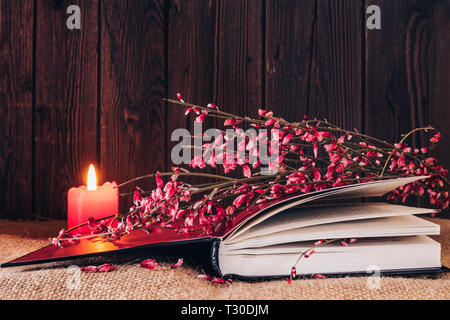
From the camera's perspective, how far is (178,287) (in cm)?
52

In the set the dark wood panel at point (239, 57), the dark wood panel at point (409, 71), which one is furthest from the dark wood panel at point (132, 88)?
the dark wood panel at point (409, 71)

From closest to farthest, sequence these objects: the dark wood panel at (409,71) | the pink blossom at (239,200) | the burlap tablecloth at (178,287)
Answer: the burlap tablecloth at (178,287) → the pink blossom at (239,200) → the dark wood panel at (409,71)

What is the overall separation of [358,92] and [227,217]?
1.95 feet

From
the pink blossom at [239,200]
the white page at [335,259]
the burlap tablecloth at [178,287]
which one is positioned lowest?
the burlap tablecloth at [178,287]

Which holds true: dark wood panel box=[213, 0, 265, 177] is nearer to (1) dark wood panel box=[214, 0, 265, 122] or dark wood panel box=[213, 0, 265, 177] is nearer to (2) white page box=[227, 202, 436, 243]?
(1) dark wood panel box=[214, 0, 265, 122]

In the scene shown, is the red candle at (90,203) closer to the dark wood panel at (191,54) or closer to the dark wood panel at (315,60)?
the dark wood panel at (191,54)

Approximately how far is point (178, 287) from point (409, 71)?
84 centimetres

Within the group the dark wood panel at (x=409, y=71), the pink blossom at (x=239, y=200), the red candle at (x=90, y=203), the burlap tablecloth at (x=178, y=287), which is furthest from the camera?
the dark wood panel at (x=409, y=71)

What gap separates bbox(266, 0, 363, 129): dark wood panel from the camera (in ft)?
3.15

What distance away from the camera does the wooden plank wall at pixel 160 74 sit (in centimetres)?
96

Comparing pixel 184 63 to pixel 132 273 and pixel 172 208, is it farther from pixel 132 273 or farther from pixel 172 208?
pixel 132 273

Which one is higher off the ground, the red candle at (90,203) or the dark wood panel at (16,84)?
the dark wood panel at (16,84)

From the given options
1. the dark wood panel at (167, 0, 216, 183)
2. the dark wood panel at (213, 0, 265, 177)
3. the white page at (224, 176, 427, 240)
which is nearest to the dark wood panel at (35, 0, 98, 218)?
the dark wood panel at (167, 0, 216, 183)

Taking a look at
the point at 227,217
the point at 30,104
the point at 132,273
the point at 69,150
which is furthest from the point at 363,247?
the point at 30,104
